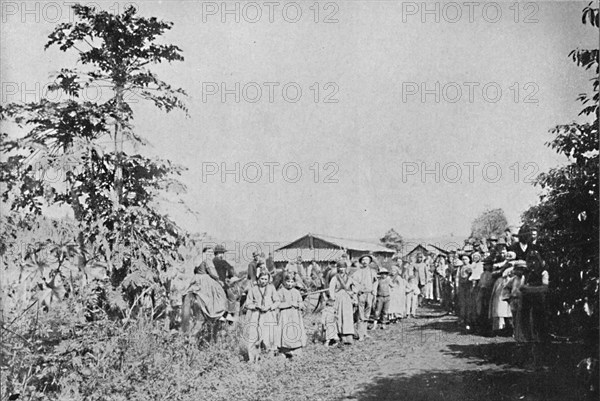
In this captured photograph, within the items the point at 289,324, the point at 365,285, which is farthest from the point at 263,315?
the point at 365,285

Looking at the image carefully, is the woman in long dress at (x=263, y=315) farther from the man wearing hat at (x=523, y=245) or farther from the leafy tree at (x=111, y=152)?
the man wearing hat at (x=523, y=245)

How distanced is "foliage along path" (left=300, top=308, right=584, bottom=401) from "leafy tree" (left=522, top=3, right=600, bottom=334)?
1191mm

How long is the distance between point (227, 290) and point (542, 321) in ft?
18.4

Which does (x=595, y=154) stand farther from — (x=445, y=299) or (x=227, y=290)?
(x=445, y=299)

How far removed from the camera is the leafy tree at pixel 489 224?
3363 cm

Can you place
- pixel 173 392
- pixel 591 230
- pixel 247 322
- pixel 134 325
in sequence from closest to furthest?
pixel 591 230
pixel 173 392
pixel 134 325
pixel 247 322

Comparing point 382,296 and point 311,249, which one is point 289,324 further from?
point 311,249

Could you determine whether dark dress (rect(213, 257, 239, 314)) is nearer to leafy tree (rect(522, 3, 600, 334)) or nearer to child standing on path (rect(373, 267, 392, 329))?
child standing on path (rect(373, 267, 392, 329))

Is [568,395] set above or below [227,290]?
below

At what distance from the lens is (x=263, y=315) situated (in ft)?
30.8

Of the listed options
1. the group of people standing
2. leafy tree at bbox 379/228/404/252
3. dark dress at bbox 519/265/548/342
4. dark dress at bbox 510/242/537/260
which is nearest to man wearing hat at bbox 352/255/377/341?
the group of people standing

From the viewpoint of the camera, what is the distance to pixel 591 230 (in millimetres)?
5031

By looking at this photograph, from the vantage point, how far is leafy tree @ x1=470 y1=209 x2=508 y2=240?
33.6 m

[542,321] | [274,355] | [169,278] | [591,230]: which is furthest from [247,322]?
[591,230]
